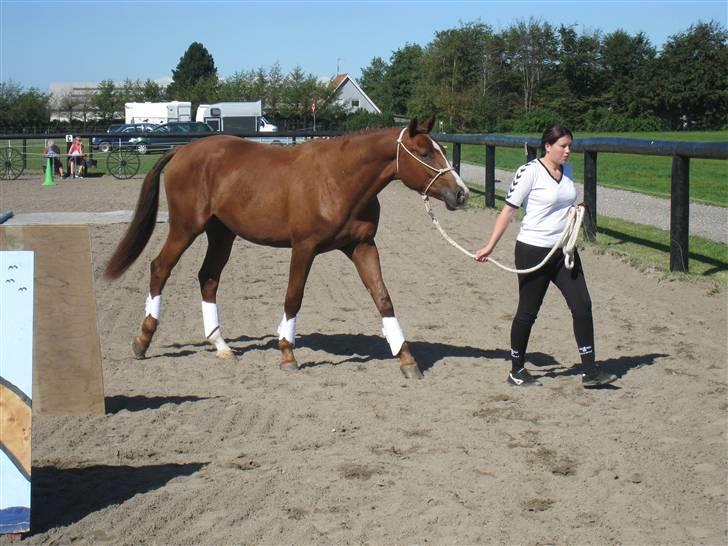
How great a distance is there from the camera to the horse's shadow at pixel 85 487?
4.51m

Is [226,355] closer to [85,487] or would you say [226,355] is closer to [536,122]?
[85,487]

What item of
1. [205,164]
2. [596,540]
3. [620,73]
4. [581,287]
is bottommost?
[596,540]

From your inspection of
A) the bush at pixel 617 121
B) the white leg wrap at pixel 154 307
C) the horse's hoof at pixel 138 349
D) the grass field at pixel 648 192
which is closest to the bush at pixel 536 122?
the bush at pixel 617 121

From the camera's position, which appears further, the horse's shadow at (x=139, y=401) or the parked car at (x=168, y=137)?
the parked car at (x=168, y=137)

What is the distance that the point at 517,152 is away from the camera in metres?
34.8

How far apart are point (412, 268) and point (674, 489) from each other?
7.40 m

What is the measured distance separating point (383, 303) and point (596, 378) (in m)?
1.71

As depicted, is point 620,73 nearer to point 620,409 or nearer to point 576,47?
point 576,47

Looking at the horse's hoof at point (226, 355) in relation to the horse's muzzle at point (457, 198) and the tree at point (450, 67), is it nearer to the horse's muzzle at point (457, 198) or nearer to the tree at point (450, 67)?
the horse's muzzle at point (457, 198)

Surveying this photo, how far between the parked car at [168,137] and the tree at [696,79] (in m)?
36.6

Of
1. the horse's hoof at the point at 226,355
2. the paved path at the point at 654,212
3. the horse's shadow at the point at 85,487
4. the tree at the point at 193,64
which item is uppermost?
the tree at the point at 193,64

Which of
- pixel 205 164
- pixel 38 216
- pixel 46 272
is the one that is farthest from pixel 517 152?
pixel 46 272

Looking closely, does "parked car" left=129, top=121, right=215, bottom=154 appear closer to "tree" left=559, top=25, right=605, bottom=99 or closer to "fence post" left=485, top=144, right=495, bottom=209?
"fence post" left=485, top=144, right=495, bottom=209

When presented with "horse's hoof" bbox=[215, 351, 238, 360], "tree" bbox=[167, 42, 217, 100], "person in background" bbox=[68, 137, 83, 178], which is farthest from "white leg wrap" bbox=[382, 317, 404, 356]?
"tree" bbox=[167, 42, 217, 100]
